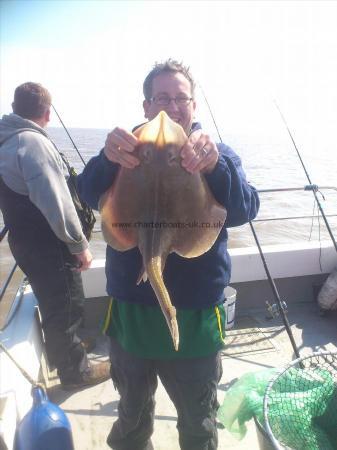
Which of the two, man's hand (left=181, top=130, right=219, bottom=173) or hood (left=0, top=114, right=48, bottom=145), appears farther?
hood (left=0, top=114, right=48, bottom=145)

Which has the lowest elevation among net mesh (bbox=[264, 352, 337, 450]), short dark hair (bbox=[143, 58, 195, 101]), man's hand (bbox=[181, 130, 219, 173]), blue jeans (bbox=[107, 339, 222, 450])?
net mesh (bbox=[264, 352, 337, 450])

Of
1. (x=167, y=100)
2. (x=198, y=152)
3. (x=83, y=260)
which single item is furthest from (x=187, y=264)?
(x=83, y=260)

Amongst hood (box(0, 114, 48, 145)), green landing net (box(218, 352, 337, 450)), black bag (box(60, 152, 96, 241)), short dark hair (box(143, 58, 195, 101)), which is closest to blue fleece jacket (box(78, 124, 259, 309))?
short dark hair (box(143, 58, 195, 101))

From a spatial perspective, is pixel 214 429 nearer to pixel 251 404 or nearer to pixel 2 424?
pixel 251 404

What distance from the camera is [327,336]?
4.54m

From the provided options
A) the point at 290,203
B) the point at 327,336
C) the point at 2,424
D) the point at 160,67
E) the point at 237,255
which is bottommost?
the point at 290,203

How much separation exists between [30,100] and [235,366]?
341cm

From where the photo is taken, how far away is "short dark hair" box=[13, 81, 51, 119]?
346cm

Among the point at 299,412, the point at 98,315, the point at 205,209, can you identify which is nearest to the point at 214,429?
the point at 299,412

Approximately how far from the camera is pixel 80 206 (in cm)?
379

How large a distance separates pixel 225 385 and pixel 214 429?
1560mm

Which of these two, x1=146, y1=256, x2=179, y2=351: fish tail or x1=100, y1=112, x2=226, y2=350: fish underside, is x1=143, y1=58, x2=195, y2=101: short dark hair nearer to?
x1=100, y1=112, x2=226, y2=350: fish underside

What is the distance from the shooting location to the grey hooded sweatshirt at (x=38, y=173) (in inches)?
123

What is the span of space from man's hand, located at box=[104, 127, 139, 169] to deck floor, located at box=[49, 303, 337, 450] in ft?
8.03
